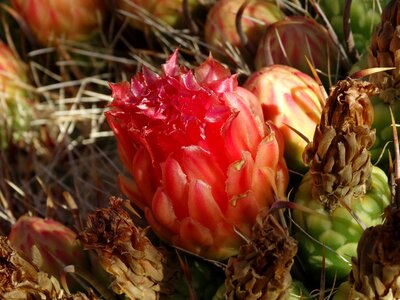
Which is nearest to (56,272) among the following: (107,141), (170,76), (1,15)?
(170,76)

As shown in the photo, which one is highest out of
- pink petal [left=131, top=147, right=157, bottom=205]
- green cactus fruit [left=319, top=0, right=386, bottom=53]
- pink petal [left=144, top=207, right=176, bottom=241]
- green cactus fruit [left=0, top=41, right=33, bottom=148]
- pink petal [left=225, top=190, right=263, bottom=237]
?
green cactus fruit [left=319, top=0, right=386, bottom=53]

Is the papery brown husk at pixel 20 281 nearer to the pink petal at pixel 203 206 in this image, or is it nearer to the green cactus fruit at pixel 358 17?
the pink petal at pixel 203 206

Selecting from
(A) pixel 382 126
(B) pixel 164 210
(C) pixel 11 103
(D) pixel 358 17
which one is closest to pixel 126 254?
(B) pixel 164 210

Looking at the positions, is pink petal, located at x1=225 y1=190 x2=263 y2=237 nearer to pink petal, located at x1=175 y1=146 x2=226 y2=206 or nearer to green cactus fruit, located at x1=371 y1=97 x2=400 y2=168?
pink petal, located at x1=175 y1=146 x2=226 y2=206

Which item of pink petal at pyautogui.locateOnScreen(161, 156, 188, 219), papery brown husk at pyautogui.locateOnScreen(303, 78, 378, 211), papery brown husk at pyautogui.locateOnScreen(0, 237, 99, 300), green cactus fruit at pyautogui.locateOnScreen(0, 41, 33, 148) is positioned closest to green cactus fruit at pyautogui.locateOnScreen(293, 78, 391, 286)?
papery brown husk at pyautogui.locateOnScreen(303, 78, 378, 211)

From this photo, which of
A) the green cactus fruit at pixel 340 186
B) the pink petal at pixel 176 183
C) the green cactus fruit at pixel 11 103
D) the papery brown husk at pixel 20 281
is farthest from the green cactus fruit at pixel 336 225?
the green cactus fruit at pixel 11 103

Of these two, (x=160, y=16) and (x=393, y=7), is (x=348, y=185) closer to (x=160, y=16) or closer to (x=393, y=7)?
(x=393, y=7)
